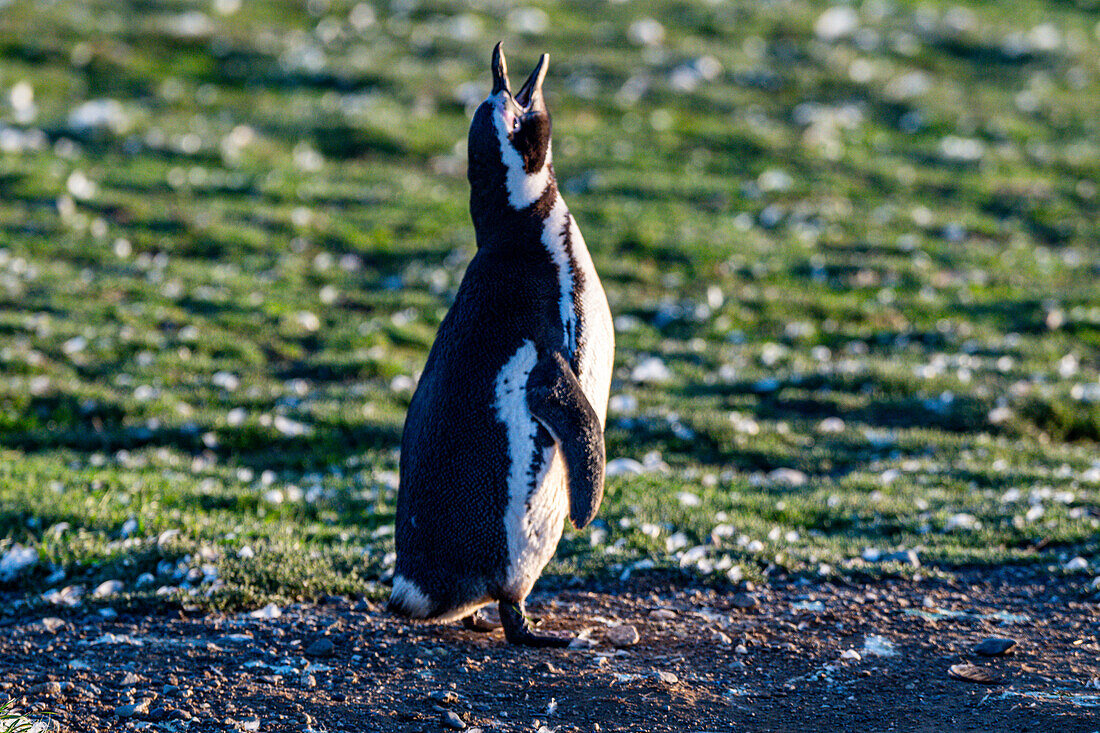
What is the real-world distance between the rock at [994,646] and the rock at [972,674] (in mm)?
204

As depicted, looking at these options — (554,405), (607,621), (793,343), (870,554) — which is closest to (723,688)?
(607,621)

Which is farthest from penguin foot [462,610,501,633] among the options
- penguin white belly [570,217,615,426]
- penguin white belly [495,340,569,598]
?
penguin white belly [570,217,615,426]

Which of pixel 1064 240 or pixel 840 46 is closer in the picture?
pixel 1064 240

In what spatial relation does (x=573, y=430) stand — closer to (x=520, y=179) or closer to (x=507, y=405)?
(x=507, y=405)

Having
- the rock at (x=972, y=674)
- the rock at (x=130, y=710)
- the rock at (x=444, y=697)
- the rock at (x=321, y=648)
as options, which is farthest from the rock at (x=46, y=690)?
the rock at (x=972, y=674)

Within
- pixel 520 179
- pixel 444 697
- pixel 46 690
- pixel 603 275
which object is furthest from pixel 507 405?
pixel 603 275

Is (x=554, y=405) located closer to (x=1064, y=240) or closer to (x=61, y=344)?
(x=61, y=344)

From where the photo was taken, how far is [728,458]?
996 cm

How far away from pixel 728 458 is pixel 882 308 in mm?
4814

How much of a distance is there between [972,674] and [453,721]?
101 inches

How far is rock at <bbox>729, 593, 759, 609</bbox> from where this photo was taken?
6684mm

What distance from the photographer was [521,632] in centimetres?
601

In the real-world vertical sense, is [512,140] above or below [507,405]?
above

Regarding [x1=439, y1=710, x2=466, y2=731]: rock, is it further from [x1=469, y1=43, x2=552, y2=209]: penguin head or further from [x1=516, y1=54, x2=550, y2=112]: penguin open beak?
[x1=516, y1=54, x2=550, y2=112]: penguin open beak
